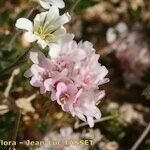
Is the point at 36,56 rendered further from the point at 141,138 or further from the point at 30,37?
the point at 141,138

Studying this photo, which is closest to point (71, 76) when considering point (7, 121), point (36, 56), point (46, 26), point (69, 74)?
point (69, 74)

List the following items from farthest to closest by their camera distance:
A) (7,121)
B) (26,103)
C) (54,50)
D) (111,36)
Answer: (111,36), (26,103), (7,121), (54,50)

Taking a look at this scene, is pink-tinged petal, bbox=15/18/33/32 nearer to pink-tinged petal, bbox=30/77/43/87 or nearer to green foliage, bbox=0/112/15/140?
pink-tinged petal, bbox=30/77/43/87

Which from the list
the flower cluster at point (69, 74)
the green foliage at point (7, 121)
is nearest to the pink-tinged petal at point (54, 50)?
the flower cluster at point (69, 74)

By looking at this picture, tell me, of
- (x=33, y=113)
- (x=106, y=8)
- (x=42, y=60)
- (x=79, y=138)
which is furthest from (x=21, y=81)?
(x=106, y=8)

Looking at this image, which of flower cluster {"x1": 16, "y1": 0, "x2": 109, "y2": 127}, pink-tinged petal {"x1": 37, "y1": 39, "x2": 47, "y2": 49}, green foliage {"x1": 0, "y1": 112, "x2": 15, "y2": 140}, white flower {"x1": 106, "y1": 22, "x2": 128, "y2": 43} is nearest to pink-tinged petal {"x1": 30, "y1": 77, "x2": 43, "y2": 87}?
flower cluster {"x1": 16, "y1": 0, "x2": 109, "y2": 127}

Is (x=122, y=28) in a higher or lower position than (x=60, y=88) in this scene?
higher
